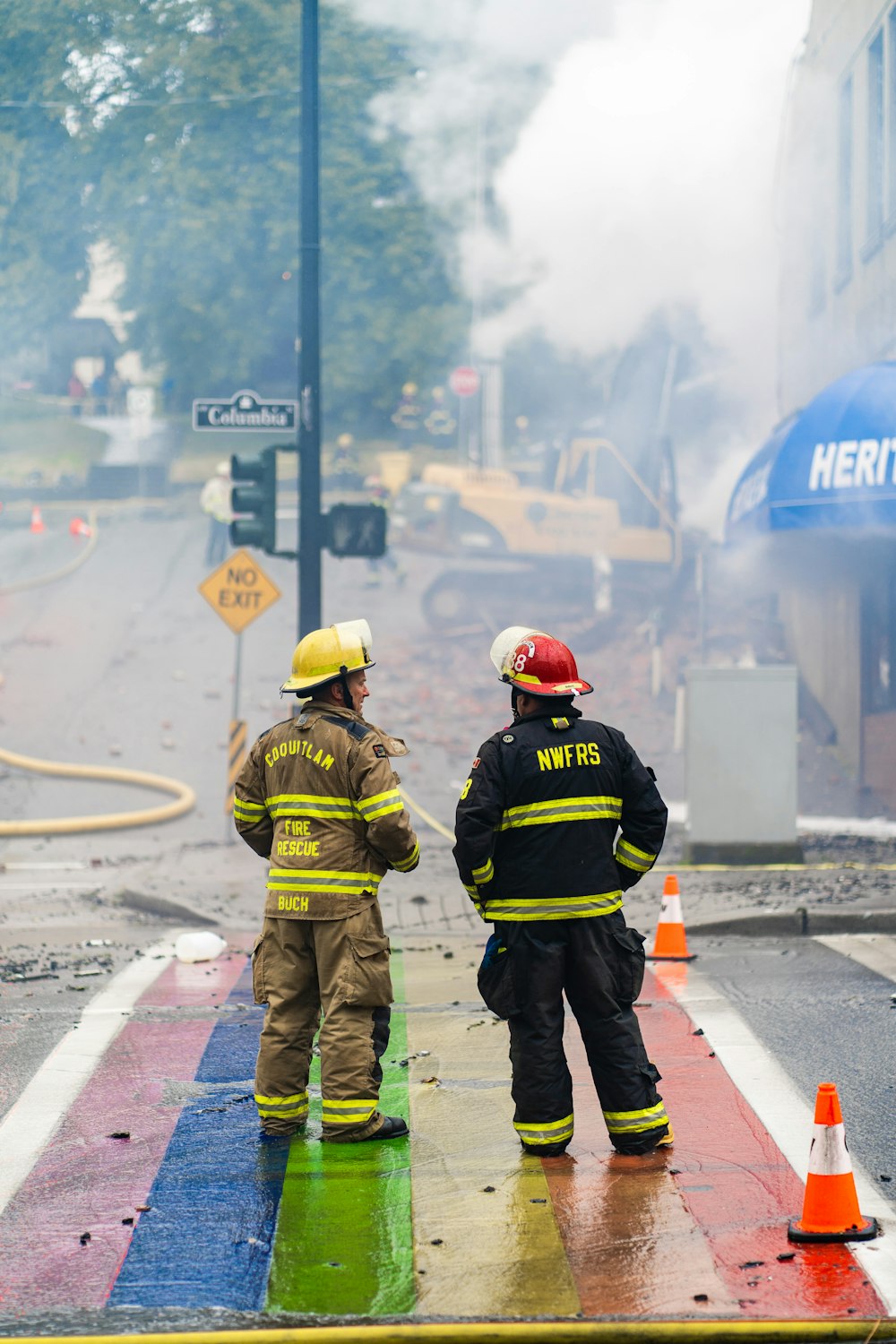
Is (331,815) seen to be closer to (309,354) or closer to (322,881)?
(322,881)

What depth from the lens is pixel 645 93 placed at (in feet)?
90.6

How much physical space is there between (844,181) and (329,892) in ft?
52.3

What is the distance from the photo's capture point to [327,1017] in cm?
521

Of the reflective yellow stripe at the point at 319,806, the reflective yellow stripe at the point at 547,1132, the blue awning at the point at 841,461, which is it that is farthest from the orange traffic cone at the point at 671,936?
the blue awning at the point at 841,461

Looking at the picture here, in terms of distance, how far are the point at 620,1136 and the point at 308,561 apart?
25.0 ft

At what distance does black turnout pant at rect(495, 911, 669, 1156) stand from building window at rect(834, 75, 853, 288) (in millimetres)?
14856

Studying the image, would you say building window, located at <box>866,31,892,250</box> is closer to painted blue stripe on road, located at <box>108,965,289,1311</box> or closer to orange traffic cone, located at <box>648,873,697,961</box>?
orange traffic cone, located at <box>648,873,697,961</box>

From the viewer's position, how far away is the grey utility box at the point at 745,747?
1202cm

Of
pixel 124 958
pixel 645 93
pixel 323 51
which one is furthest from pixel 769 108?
pixel 124 958

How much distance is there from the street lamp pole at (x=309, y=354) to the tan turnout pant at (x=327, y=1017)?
270 inches

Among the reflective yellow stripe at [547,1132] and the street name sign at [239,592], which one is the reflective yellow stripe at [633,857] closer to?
the reflective yellow stripe at [547,1132]

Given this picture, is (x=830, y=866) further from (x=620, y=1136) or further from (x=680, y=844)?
(x=620, y=1136)

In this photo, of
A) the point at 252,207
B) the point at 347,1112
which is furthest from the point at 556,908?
the point at 252,207

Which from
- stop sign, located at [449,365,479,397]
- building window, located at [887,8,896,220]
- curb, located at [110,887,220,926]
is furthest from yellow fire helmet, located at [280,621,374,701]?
stop sign, located at [449,365,479,397]
